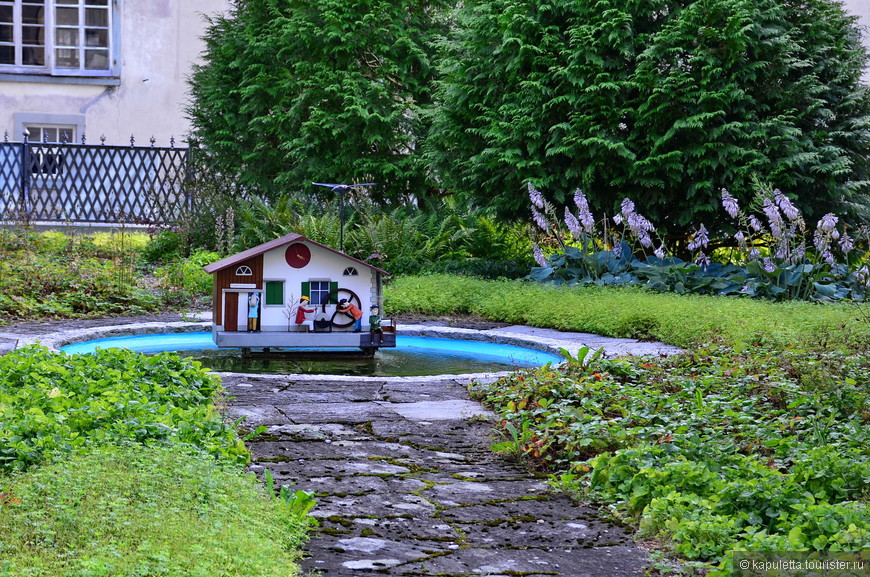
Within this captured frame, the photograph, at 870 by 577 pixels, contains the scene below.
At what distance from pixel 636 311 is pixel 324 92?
8490mm

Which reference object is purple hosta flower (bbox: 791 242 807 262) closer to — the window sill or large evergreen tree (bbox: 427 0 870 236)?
large evergreen tree (bbox: 427 0 870 236)

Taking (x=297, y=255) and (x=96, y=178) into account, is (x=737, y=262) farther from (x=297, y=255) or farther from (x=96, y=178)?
(x=96, y=178)

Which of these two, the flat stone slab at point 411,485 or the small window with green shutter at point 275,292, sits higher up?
the small window with green shutter at point 275,292

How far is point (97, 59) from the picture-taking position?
20375mm

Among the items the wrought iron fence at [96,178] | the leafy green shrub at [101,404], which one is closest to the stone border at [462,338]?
the leafy green shrub at [101,404]

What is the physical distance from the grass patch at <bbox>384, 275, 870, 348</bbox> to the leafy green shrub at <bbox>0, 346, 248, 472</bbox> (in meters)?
4.38

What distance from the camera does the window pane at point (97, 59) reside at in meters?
20.3

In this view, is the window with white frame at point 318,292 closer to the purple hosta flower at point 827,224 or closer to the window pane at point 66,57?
the purple hosta flower at point 827,224

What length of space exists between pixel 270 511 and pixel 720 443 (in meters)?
2.20

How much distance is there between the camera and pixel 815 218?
507 inches

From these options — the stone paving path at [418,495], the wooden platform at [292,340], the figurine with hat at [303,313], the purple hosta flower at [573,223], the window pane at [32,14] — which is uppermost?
the window pane at [32,14]

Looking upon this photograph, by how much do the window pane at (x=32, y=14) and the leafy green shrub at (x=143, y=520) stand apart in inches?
732

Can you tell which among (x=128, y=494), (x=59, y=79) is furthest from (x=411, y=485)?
(x=59, y=79)

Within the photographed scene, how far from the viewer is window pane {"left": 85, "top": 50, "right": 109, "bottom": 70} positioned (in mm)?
20328
